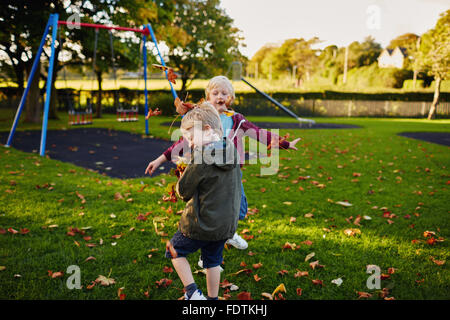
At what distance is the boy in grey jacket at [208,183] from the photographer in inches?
79.6

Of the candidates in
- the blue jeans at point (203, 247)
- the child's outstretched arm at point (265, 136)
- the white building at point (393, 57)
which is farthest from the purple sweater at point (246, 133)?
the white building at point (393, 57)

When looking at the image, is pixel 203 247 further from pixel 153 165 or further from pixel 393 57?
pixel 393 57

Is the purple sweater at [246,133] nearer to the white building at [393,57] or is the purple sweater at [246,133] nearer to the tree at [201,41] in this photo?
the tree at [201,41]

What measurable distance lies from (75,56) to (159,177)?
16168 millimetres

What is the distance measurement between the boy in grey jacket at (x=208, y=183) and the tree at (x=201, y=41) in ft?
77.1

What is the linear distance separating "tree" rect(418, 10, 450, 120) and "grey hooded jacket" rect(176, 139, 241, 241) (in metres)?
28.8

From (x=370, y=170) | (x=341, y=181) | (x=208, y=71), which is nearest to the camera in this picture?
(x=341, y=181)

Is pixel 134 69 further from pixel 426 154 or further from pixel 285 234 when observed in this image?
pixel 285 234

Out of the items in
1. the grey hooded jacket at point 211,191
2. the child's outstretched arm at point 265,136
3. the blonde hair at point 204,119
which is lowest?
the grey hooded jacket at point 211,191

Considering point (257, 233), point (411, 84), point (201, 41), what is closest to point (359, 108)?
point (201, 41)

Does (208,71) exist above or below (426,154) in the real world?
above

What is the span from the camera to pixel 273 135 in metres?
2.93

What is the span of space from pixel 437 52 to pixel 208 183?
30520mm

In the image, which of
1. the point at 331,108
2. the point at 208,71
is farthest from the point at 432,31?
the point at 208,71
